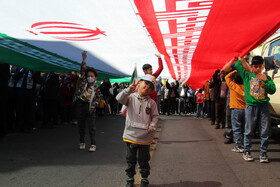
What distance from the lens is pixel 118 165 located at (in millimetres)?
4391

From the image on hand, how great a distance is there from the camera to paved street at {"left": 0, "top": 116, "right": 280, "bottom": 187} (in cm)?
360

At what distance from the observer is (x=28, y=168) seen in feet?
13.8

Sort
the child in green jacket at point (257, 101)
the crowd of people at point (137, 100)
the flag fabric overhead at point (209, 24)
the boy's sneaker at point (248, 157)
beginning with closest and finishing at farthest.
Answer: the flag fabric overhead at point (209, 24) < the crowd of people at point (137, 100) < the child in green jacket at point (257, 101) < the boy's sneaker at point (248, 157)

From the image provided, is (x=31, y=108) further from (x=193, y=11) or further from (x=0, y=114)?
(x=193, y=11)

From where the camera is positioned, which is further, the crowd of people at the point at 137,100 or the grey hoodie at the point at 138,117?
the crowd of people at the point at 137,100

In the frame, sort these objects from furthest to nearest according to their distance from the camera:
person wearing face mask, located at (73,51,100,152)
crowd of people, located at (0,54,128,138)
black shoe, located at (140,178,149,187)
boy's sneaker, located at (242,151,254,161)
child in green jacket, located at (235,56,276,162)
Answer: crowd of people, located at (0,54,128,138), person wearing face mask, located at (73,51,100,152), boy's sneaker, located at (242,151,254,161), child in green jacket, located at (235,56,276,162), black shoe, located at (140,178,149,187)

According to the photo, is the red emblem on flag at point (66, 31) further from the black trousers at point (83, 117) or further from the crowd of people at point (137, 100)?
the black trousers at point (83, 117)

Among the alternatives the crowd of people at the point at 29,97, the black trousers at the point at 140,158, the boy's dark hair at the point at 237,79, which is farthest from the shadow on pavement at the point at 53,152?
the boy's dark hair at the point at 237,79

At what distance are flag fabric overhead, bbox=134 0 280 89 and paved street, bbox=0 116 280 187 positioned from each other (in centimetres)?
202

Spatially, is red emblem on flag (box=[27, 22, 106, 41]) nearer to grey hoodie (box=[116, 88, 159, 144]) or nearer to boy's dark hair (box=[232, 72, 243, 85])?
grey hoodie (box=[116, 88, 159, 144])

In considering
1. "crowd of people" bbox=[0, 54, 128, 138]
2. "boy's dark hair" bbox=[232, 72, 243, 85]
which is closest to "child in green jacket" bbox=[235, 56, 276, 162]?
"boy's dark hair" bbox=[232, 72, 243, 85]

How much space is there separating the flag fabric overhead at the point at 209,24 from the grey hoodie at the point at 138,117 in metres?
Answer: 1.07

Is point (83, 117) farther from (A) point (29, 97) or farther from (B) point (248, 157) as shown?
(B) point (248, 157)

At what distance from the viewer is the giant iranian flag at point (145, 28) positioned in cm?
322
